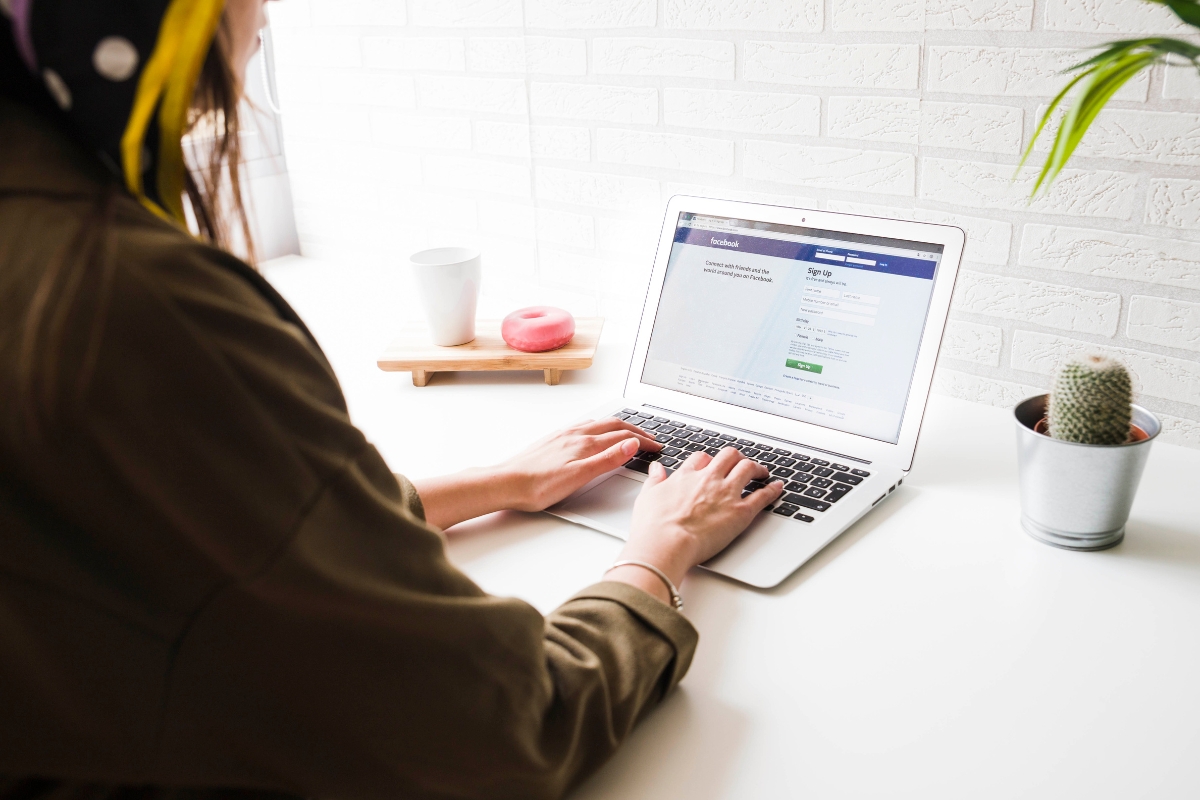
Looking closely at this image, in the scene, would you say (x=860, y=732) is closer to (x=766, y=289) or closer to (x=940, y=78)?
(x=766, y=289)

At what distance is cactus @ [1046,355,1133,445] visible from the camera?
2.62 feet

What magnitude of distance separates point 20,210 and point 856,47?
100 centimetres

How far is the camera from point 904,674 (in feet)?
2.33

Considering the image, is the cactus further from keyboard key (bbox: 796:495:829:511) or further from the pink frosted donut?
the pink frosted donut

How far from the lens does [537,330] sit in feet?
4.31

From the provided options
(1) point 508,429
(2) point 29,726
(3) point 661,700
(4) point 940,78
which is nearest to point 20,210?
(2) point 29,726

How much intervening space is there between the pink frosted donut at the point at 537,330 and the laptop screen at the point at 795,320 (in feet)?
0.60

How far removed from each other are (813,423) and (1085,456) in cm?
30

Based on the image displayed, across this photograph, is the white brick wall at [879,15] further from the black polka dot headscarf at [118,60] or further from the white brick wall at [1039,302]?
the black polka dot headscarf at [118,60]

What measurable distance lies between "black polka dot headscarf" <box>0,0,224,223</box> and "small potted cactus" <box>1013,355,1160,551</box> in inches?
27.9

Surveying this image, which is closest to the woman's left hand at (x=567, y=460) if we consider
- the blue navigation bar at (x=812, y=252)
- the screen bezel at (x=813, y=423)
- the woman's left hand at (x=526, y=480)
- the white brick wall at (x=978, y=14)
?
the woman's left hand at (x=526, y=480)

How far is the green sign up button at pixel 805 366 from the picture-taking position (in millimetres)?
1064

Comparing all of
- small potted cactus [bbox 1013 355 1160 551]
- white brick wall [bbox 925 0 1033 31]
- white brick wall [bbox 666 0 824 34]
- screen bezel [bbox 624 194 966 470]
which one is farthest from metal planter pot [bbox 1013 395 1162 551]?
white brick wall [bbox 666 0 824 34]

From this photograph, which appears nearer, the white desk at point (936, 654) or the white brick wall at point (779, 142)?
the white desk at point (936, 654)
